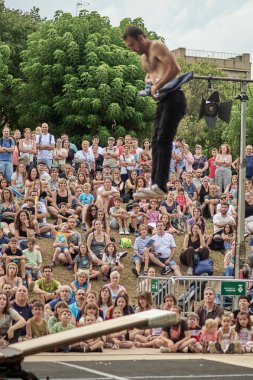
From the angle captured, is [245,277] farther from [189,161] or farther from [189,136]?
[189,136]

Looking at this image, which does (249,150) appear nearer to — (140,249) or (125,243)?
(125,243)

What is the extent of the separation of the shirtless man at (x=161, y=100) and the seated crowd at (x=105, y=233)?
19.4 ft

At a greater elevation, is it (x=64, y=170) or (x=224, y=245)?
(x=64, y=170)

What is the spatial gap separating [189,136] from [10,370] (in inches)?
1501

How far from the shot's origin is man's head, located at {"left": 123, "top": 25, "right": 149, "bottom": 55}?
667 centimetres

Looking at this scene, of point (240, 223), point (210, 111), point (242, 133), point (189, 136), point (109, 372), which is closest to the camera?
point (210, 111)

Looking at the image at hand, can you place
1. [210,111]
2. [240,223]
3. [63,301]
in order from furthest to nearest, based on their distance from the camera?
[240,223] → [63,301] → [210,111]

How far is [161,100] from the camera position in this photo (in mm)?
6785

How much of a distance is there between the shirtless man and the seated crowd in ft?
19.4

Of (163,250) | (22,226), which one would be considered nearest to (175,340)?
(163,250)

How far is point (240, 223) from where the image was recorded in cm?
1517

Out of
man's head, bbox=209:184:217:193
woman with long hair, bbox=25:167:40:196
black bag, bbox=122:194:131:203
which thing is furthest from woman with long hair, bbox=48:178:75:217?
man's head, bbox=209:184:217:193

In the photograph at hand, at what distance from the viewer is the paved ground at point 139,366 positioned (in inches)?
421

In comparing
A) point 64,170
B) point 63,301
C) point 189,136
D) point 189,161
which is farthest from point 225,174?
point 189,136
